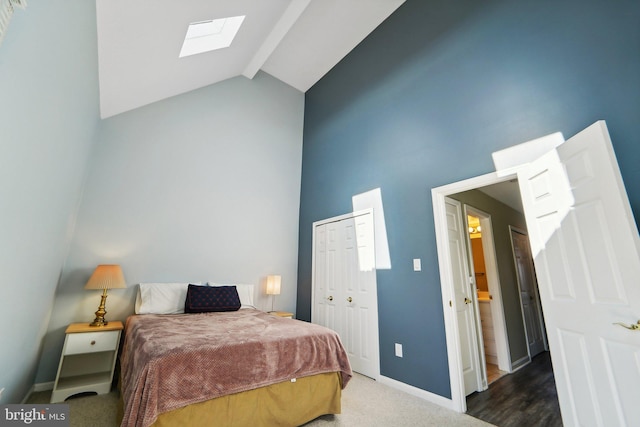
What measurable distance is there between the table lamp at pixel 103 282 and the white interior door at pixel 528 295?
17.8ft

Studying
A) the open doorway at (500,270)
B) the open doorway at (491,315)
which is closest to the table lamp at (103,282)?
the open doorway at (500,270)

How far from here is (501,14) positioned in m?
2.51

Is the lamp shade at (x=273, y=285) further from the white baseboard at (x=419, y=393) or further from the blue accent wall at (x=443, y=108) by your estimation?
the white baseboard at (x=419, y=393)

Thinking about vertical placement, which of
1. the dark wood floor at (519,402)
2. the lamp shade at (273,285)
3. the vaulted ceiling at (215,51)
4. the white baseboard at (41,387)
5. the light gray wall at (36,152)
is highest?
the vaulted ceiling at (215,51)

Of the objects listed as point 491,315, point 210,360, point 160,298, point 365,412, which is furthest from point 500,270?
point 160,298

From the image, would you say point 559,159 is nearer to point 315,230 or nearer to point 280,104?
point 315,230

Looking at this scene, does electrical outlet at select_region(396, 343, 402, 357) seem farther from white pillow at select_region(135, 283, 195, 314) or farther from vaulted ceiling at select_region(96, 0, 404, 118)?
vaulted ceiling at select_region(96, 0, 404, 118)

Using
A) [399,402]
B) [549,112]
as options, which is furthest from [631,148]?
[399,402]

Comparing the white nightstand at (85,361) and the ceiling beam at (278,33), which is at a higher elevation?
the ceiling beam at (278,33)

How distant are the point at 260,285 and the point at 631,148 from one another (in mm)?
4115

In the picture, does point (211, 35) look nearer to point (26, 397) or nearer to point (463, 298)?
point (26, 397)
